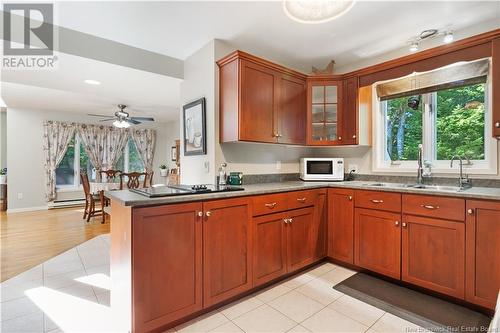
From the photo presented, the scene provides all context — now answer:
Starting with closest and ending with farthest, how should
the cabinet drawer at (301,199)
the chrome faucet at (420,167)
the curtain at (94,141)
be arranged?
the cabinet drawer at (301,199), the chrome faucet at (420,167), the curtain at (94,141)

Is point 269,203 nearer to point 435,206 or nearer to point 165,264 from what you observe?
point 165,264

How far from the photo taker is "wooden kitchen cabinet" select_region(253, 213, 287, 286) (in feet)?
7.23

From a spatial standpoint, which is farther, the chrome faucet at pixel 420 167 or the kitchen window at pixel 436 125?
the chrome faucet at pixel 420 167

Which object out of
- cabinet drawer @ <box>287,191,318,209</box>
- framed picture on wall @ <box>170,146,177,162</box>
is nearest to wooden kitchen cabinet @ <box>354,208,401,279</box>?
cabinet drawer @ <box>287,191,318,209</box>

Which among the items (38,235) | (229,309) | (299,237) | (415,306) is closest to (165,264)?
(229,309)

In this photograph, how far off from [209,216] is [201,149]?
40.7 inches

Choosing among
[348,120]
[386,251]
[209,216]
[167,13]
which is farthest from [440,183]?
[167,13]

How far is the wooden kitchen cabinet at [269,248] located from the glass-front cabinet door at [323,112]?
4.05ft

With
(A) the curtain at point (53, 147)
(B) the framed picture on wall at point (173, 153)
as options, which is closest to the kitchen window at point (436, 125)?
(B) the framed picture on wall at point (173, 153)

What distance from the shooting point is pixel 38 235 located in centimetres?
402

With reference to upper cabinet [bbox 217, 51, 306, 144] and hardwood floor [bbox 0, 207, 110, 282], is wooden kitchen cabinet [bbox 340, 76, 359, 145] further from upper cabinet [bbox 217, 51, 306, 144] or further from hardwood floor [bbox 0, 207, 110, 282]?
hardwood floor [bbox 0, 207, 110, 282]

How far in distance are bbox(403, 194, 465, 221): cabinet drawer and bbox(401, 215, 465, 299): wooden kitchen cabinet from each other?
5 cm

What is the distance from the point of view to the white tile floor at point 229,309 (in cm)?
179

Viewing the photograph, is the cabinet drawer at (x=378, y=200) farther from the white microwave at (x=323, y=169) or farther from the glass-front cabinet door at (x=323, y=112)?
the glass-front cabinet door at (x=323, y=112)
